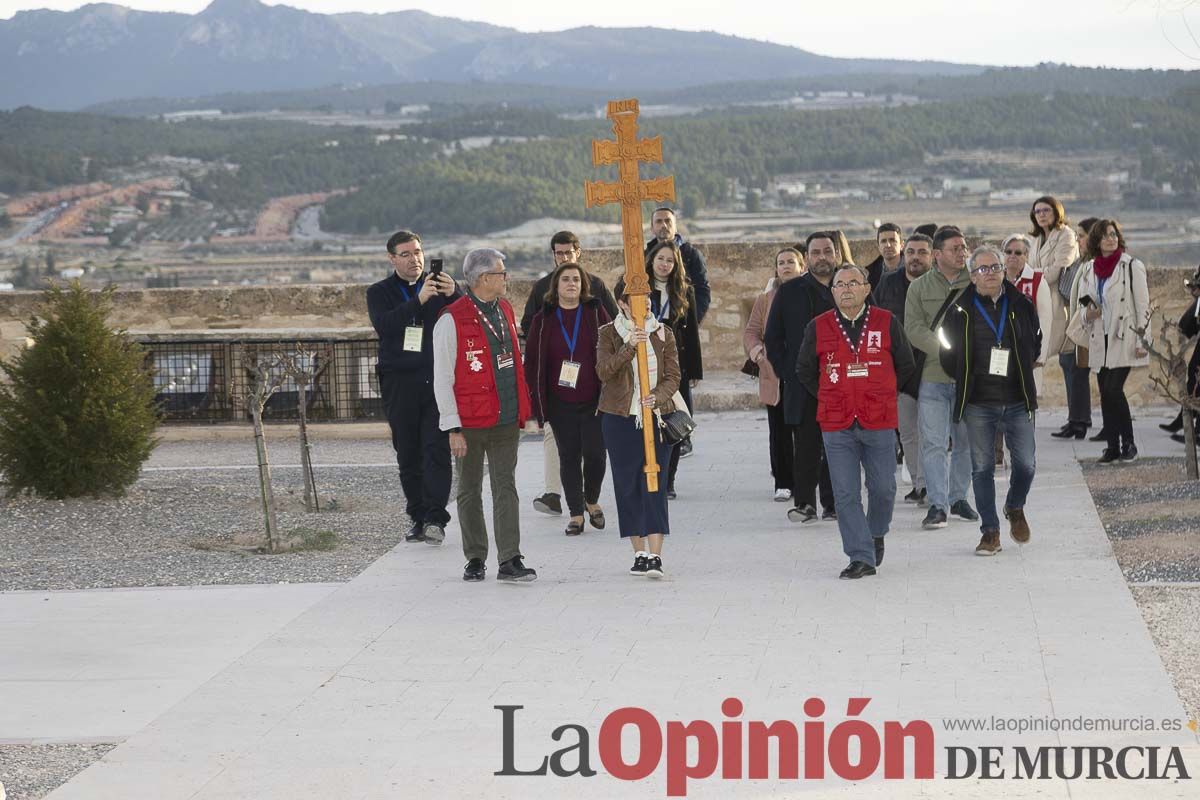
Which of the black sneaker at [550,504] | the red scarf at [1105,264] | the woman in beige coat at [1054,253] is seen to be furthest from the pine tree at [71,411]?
the red scarf at [1105,264]

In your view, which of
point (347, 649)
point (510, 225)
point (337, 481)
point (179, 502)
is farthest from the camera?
point (510, 225)

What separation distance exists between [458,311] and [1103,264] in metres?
5.57

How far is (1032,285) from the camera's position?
34.4ft

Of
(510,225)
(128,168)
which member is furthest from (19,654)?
(128,168)

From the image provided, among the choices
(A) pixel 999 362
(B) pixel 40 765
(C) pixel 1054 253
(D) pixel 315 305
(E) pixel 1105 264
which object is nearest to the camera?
(B) pixel 40 765

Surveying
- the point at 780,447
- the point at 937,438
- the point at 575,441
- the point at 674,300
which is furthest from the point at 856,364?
the point at 674,300

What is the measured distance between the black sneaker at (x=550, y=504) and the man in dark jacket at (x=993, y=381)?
276cm

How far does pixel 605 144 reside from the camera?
28.3 ft

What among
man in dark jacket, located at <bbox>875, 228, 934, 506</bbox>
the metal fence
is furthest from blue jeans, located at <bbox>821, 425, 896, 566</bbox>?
the metal fence

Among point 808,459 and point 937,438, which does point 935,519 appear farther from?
point 808,459

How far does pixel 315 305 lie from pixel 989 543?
30.1ft

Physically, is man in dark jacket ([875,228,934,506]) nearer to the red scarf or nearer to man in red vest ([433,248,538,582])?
the red scarf

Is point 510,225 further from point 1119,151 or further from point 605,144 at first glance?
point 605,144

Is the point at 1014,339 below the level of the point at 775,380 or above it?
above
